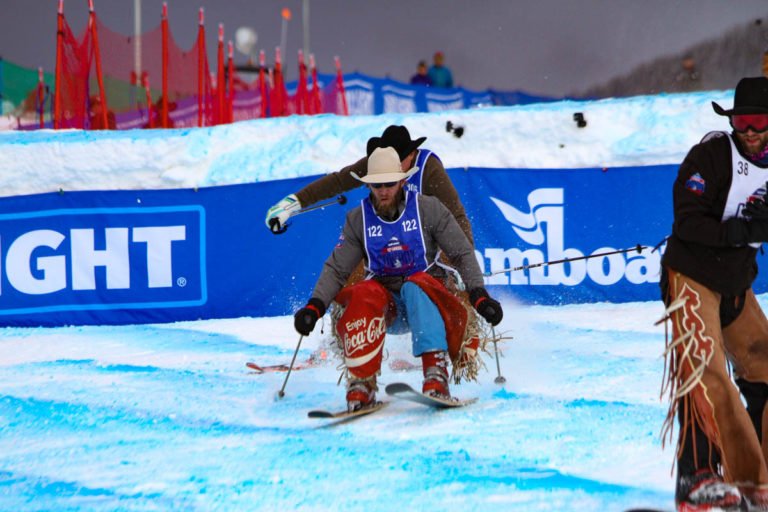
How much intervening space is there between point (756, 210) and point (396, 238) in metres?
2.19

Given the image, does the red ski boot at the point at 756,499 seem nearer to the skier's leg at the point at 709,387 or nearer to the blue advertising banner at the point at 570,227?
the skier's leg at the point at 709,387

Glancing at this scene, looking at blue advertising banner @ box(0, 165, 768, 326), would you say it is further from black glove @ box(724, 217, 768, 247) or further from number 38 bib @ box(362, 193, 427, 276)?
black glove @ box(724, 217, 768, 247)

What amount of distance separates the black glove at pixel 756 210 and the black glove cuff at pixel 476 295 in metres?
1.77

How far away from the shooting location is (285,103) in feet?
38.4

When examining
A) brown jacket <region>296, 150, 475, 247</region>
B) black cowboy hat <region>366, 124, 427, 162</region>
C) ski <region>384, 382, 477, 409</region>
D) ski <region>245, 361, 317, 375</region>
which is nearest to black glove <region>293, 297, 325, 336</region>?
ski <region>384, 382, 477, 409</region>

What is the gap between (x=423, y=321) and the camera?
464cm

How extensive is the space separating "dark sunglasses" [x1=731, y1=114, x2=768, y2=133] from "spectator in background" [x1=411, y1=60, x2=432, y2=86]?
11.0 metres

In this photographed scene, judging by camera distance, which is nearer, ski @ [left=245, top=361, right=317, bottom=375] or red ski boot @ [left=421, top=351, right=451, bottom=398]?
red ski boot @ [left=421, top=351, right=451, bottom=398]

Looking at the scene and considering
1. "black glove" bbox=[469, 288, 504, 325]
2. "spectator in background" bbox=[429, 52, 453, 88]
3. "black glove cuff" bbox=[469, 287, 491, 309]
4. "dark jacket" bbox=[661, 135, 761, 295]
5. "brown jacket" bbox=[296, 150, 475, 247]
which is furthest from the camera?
"spectator in background" bbox=[429, 52, 453, 88]

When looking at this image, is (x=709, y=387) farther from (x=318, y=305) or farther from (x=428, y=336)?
(x=318, y=305)

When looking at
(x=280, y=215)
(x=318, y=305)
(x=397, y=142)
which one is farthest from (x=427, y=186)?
(x=318, y=305)

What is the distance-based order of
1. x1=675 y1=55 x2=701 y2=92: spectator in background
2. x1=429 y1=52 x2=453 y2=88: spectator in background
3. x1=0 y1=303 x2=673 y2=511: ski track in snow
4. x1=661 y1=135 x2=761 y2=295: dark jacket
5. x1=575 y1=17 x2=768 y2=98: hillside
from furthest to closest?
1. x1=429 y1=52 x2=453 y2=88: spectator in background
2. x1=675 y1=55 x2=701 y2=92: spectator in background
3. x1=575 y1=17 x2=768 y2=98: hillside
4. x1=0 y1=303 x2=673 y2=511: ski track in snow
5. x1=661 y1=135 x2=761 y2=295: dark jacket

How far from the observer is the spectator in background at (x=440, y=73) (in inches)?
536

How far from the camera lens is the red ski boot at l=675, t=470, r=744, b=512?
276 centimetres
